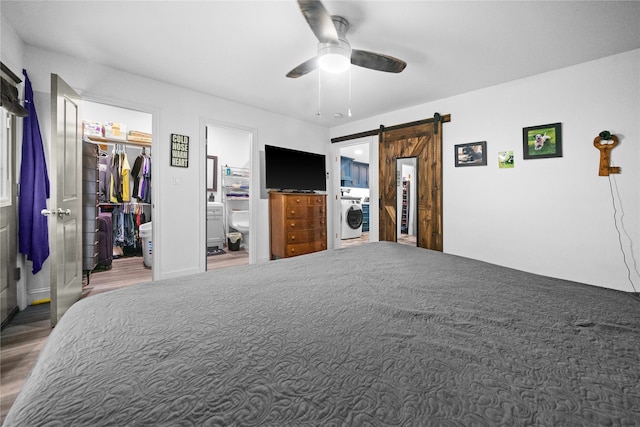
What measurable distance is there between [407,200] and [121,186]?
468 cm

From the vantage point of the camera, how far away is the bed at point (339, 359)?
46 centimetres

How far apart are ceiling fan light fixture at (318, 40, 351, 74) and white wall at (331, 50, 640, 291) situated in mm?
2334

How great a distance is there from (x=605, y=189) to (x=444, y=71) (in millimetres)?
1978

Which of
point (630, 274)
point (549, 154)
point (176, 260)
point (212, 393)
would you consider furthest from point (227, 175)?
point (630, 274)

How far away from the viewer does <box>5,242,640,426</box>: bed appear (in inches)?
18.3

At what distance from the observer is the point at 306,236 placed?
4.41m

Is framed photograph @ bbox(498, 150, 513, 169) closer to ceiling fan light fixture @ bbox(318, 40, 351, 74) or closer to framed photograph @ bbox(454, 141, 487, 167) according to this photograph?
framed photograph @ bbox(454, 141, 487, 167)

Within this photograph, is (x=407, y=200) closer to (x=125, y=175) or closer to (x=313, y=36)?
(x=313, y=36)

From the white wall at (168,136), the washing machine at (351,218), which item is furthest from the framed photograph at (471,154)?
the white wall at (168,136)

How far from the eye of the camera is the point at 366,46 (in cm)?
253

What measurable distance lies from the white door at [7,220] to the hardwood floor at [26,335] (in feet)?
0.47

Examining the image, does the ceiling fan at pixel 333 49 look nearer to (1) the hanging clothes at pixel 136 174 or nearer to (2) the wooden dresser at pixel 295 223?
(2) the wooden dresser at pixel 295 223

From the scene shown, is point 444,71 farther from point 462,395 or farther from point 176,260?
point 176,260

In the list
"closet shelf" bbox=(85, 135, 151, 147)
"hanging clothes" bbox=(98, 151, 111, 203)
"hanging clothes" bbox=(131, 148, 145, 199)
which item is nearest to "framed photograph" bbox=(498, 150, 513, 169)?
"closet shelf" bbox=(85, 135, 151, 147)
